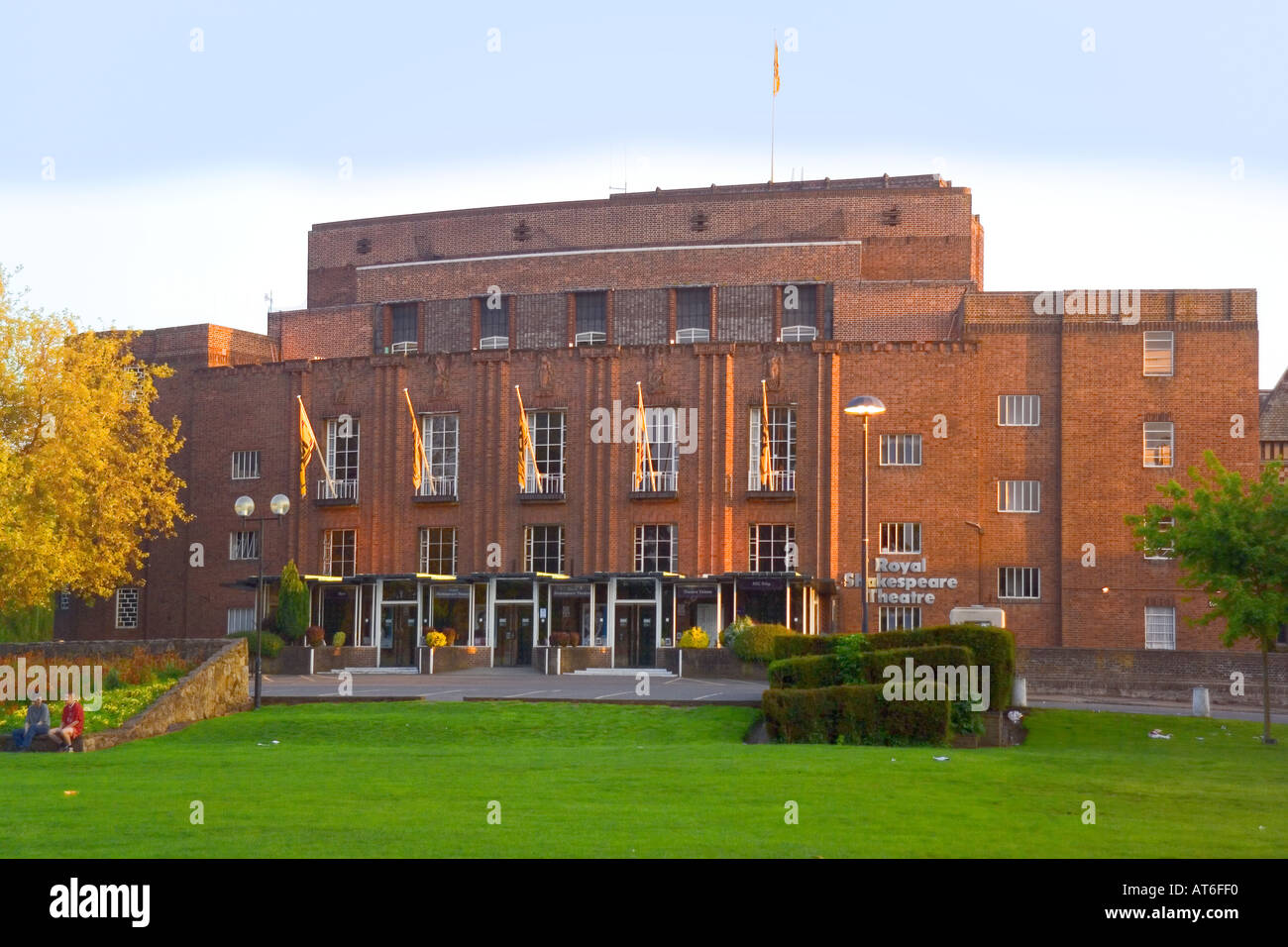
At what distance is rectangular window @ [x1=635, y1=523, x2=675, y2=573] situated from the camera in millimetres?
60906

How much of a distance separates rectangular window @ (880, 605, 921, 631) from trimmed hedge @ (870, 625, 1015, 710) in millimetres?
27920

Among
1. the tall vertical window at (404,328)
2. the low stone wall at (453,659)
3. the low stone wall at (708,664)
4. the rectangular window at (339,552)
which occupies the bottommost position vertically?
the low stone wall at (453,659)

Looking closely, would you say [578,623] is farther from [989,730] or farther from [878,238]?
[989,730]

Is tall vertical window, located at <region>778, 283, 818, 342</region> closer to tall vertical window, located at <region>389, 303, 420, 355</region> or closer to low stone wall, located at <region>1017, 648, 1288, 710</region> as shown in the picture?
tall vertical window, located at <region>389, 303, 420, 355</region>

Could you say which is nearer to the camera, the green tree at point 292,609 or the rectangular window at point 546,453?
the green tree at point 292,609

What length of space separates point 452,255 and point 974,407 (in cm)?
2405

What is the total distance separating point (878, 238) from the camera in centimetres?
6612

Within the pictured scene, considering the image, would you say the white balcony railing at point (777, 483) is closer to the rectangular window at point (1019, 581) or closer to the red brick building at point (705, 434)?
the red brick building at point (705, 434)

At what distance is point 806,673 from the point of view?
3019cm

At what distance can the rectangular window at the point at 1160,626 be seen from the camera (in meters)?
57.7

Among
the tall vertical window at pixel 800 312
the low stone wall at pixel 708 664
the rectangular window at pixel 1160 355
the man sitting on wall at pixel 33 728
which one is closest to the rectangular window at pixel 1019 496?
the rectangular window at pixel 1160 355

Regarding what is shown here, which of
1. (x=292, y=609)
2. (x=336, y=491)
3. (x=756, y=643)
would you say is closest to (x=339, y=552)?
(x=336, y=491)

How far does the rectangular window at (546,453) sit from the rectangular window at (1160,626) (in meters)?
22.0
